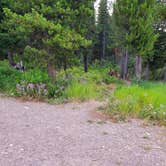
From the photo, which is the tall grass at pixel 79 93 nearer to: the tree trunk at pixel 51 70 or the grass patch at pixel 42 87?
the grass patch at pixel 42 87

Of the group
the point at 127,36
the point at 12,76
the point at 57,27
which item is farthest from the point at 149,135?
the point at 127,36

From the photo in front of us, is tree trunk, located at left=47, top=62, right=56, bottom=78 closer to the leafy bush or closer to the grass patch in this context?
the grass patch

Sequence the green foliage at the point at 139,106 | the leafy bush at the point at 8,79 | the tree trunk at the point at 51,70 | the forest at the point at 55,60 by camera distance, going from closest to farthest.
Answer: the green foliage at the point at 139,106
the forest at the point at 55,60
the leafy bush at the point at 8,79
the tree trunk at the point at 51,70

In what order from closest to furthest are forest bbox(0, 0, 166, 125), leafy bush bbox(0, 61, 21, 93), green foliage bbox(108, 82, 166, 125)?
green foliage bbox(108, 82, 166, 125) → forest bbox(0, 0, 166, 125) → leafy bush bbox(0, 61, 21, 93)

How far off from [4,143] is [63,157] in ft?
3.01

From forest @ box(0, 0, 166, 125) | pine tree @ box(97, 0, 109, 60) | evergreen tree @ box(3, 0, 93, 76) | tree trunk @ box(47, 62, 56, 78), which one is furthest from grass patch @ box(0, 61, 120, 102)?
pine tree @ box(97, 0, 109, 60)

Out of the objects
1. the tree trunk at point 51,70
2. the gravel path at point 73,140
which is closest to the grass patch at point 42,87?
the tree trunk at point 51,70

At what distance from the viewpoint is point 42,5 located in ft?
25.7

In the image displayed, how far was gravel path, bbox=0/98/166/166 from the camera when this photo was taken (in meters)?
3.38

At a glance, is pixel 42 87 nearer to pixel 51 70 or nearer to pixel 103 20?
pixel 51 70

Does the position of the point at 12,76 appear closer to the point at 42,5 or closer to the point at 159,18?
the point at 42,5

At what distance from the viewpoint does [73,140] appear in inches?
160

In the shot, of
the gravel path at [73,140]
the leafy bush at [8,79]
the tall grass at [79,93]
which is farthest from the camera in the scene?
the leafy bush at [8,79]

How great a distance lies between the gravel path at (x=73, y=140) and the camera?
338 cm
